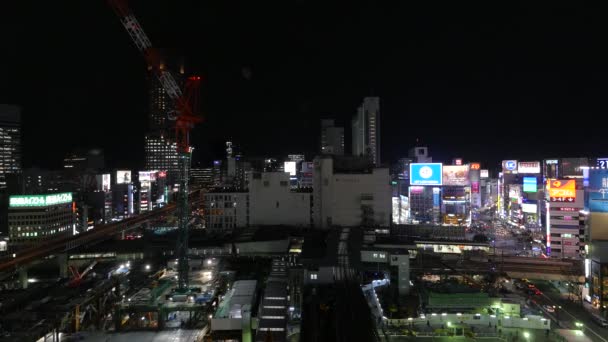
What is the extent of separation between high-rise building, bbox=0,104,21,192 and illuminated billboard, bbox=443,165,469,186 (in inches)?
2064

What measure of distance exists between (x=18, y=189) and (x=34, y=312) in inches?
1328

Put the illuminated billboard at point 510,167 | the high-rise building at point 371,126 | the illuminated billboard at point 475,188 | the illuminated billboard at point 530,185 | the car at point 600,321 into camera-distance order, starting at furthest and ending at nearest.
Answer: the high-rise building at point 371,126
the illuminated billboard at point 475,188
the illuminated billboard at point 510,167
the illuminated billboard at point 530,185
the car at point 600,321

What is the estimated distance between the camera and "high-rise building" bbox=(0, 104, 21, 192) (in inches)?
2007

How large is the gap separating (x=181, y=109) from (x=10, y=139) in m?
48.5

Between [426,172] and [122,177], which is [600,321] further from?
[122,177]

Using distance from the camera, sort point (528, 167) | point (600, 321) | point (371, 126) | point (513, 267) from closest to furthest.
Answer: point (600, 321) < point (513, 267) < point (528, 167) < point (371, 126)

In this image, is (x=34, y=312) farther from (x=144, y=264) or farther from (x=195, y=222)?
(x=195, y=222)

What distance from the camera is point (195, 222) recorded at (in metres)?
40.5

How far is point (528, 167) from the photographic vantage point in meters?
47.9

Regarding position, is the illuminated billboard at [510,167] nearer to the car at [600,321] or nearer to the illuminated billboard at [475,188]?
the illuminated billboard at [475,188]

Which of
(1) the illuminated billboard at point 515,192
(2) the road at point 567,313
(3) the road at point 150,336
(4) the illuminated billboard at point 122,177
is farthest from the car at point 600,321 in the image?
(4) the illuminated billboard at point 122,177

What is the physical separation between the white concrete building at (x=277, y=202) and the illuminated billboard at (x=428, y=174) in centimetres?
1357

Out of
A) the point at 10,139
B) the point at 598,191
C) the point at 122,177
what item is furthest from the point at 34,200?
the point at 598,191

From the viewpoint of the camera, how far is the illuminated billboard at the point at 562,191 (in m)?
26.5
